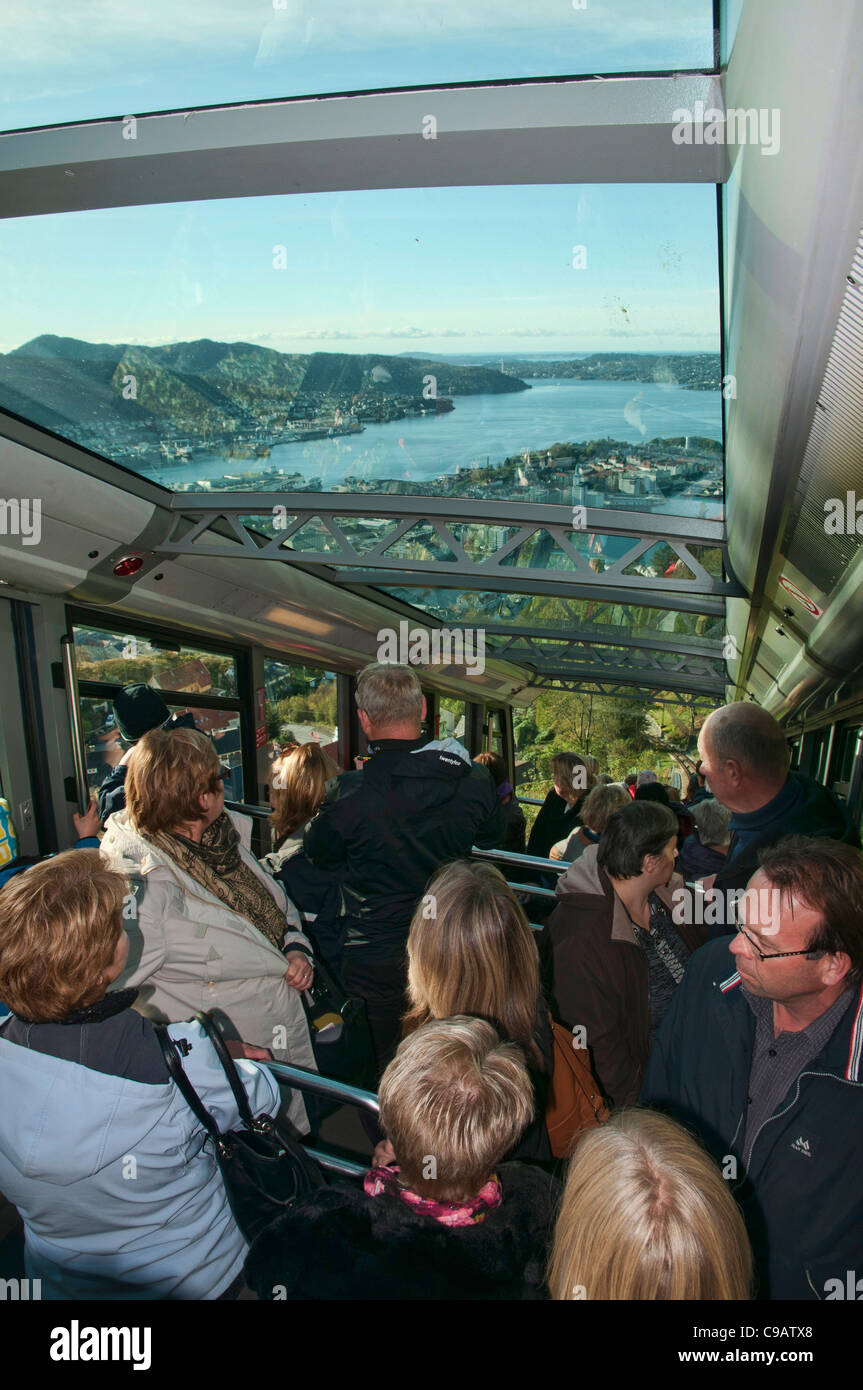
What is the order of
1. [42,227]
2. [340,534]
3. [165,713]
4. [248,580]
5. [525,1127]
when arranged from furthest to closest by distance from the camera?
1. [248,580]
2. [340,534]
3. [165,713]
4. [42,227]
5. [525,1127]

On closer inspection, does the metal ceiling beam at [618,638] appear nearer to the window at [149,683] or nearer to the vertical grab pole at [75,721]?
the window at [149,683]

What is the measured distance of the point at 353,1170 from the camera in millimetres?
2082

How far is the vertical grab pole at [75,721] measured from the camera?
4754mm

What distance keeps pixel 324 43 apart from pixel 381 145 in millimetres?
234

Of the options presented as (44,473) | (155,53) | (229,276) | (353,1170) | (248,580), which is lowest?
(353,1170)

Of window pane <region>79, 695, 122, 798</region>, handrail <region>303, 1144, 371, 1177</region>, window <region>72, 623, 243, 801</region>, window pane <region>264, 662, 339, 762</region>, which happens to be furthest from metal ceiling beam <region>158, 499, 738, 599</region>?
handrail <region>303, 1144, 371, 1177</region>

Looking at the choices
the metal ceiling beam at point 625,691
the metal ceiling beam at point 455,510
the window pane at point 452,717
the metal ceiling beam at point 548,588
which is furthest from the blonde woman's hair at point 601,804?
the metal ceiling beam at point 625,691

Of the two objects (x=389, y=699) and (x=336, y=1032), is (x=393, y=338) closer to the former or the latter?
(x=389, y=699)

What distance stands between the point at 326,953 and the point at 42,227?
8.83 ft

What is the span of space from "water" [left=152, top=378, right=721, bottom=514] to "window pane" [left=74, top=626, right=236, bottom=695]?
1305 mm

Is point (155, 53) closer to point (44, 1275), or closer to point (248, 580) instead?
point (44, 1275)

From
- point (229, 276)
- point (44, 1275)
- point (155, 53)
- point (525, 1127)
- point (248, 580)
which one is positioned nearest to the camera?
point (525, 1127)

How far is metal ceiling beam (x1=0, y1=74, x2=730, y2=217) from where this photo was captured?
6.08ft
